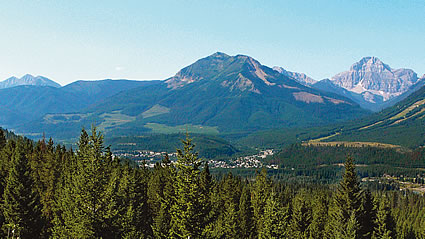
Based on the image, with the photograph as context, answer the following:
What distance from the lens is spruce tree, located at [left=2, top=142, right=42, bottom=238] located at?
50812mm

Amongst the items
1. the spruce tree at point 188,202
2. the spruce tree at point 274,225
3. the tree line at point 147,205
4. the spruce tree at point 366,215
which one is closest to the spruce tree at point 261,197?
the tree line at point 147,205

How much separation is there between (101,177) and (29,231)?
22.4 m

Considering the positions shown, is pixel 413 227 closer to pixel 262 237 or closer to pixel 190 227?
pixel 262 237

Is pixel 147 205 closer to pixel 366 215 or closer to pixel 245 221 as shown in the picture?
pixel 245 221

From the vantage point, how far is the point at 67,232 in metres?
41.2

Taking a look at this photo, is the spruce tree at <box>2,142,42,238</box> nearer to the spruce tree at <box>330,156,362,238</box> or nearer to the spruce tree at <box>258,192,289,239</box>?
the spruce tree at <box>258,192,289,239</box>

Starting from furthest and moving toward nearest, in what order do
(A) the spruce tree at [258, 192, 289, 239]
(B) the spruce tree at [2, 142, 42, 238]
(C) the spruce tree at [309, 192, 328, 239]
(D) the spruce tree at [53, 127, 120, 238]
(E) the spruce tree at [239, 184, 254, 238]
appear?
1. (E) the spruce tree at [239, 184, 254, 238]
2. (C) the spruce tree at [309, 192, 328, 239]
3. (B) the spruce tree at [2, 142, 42, 238]
4. (A) the spruce tree at [258, 192, 289, 239]
5. (D) the spruce tree at [53, 127, 120, 238]

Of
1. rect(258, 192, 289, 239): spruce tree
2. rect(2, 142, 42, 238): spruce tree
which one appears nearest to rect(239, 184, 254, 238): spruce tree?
rect(258, 192, 289, 239): spruce tree

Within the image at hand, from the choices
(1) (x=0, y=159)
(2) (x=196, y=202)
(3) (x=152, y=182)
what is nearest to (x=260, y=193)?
(3) (x=152, y=182)

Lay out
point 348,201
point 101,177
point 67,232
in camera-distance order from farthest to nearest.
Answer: point 348,201 < point 67,232 < point 101,177

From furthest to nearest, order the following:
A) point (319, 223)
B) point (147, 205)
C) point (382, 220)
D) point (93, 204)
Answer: point (319, 223) < point (147, 205) < point (382, 220) < point (93, 204)

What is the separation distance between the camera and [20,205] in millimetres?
51375

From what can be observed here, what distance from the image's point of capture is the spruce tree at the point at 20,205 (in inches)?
2000

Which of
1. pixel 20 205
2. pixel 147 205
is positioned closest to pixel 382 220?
pixel 147 205
